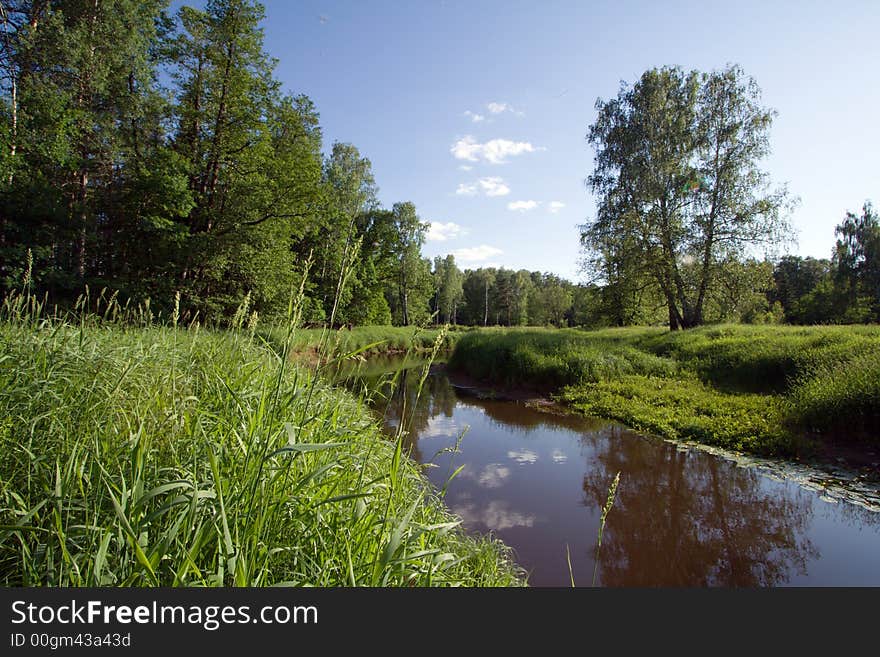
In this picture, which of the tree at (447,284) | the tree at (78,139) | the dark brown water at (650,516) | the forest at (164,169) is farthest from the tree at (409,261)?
the dark brown water at (650,516)

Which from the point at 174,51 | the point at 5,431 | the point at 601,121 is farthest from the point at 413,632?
the point at 601,121

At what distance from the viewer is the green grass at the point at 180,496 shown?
1.30 m

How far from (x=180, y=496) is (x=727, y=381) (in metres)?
12.9

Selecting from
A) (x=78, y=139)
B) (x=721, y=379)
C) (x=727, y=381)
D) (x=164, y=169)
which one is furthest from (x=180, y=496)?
(x=78, y=139)

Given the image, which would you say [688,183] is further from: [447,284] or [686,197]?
[447,284]

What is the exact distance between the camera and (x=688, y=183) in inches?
711

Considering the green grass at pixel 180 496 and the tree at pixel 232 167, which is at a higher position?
the tree at pixel 232 167

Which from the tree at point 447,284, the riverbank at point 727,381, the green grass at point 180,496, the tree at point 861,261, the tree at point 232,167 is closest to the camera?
the green grass at point 180,496

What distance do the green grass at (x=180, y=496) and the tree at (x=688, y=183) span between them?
64.0 ft

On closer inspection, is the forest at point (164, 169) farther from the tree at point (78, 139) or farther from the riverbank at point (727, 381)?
the riverbank at point (727, 381)

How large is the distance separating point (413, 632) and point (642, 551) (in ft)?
11.5

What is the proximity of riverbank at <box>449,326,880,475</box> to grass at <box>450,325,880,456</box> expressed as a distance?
0.03 m

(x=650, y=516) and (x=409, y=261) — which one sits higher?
(x=409, y=261)

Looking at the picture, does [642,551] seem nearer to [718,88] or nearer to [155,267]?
[155,267]
